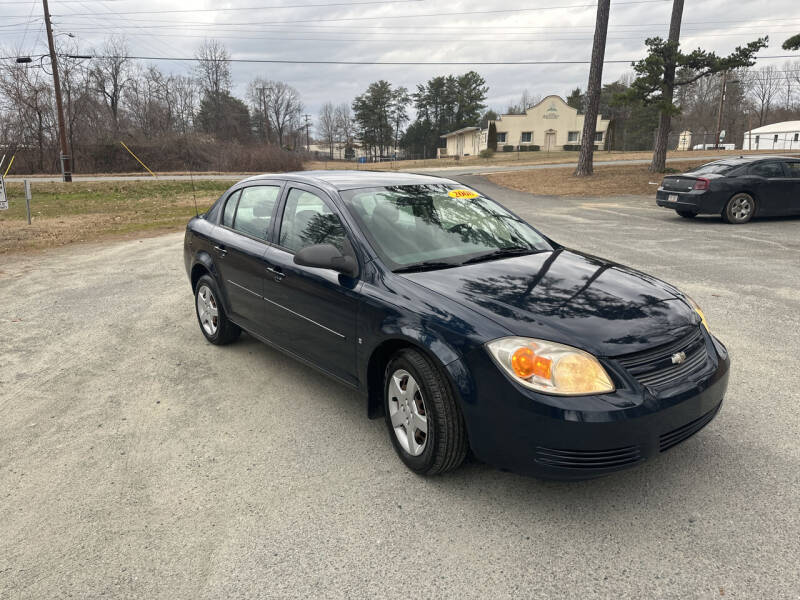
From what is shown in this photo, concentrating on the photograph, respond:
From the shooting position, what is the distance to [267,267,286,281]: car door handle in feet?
13.1

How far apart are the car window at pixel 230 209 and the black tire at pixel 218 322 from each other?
53cm

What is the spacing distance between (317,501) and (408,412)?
67cm

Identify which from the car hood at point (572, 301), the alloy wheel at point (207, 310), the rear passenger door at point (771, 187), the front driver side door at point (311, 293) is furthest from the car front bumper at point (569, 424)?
the rear passenger door at point (771, 187)

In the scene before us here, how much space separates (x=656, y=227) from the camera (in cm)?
1247

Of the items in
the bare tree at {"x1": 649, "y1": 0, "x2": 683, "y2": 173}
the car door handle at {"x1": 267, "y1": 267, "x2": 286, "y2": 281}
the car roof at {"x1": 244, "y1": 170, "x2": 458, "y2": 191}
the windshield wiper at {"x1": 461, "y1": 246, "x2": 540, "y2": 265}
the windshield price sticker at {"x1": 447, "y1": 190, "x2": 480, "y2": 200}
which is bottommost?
the car door handle at {"x1": 267, "y1": 267, "x2": 286, "y2": 281}

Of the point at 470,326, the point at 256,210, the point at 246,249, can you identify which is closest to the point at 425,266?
the point at 470,326

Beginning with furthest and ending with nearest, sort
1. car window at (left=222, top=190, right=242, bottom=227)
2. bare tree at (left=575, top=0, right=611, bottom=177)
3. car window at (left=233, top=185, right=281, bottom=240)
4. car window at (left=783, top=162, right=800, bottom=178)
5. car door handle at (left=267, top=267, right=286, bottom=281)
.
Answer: bare tree at (left=575, top=0, right=611, bottom=177)
car window at (left=783, top=162, right=800, bottom=178)
car window at (left=222, top=190, right=242, bottom=227)
car window at (left=233, top=185, right=281, bottom=240)
car door handle at (left=267, top=267, right=286, bottom=281)

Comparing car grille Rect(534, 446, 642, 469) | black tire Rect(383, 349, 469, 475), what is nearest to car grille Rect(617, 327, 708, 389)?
car grille Rect(534, 446, 642, 469)

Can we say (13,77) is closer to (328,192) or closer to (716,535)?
(328,192)

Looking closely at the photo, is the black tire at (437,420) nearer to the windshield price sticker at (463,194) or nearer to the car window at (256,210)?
the windshield price sticker at (463,194)

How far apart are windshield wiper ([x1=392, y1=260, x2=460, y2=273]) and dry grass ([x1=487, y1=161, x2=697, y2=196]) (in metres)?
18.2

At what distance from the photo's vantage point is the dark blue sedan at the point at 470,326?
2566mm

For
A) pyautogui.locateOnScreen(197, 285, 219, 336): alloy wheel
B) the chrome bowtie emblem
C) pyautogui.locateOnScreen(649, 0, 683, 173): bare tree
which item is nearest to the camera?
the chrome bowtie emblem

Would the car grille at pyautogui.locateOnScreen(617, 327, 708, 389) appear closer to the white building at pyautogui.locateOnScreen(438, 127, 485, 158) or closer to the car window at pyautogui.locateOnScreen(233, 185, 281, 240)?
the car window at pyautogui.locateOnScreen(233, 185, 281, 240)
